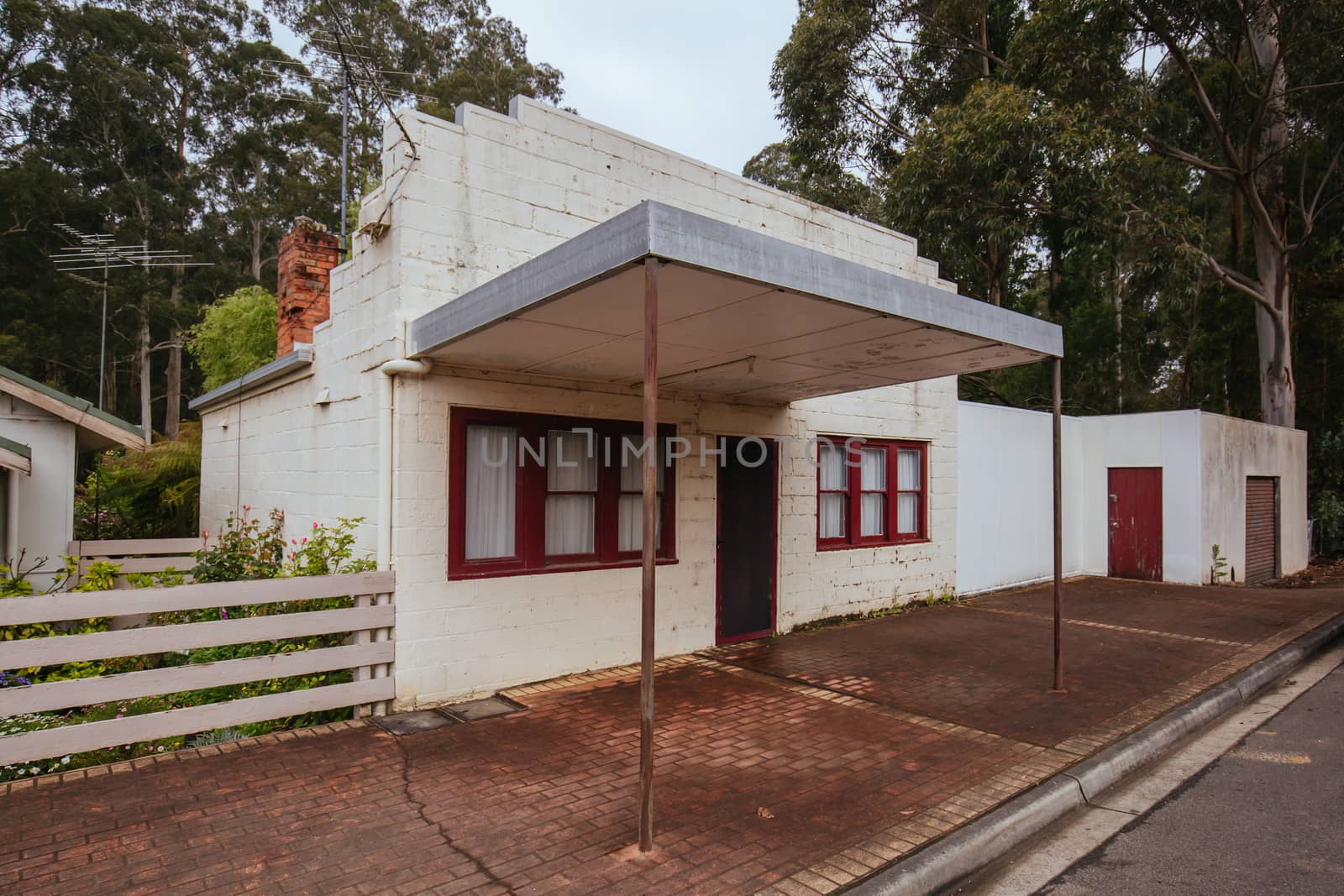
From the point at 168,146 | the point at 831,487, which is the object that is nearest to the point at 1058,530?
the point at 831,487

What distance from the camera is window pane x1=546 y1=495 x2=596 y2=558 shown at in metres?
6.46

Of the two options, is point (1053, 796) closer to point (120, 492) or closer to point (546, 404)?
point (546, 404)

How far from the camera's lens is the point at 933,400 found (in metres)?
10.5

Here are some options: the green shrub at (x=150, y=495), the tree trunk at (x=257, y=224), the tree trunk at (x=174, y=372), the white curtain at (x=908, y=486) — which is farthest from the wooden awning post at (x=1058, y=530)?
the tree trunk at (x=174, y=372)

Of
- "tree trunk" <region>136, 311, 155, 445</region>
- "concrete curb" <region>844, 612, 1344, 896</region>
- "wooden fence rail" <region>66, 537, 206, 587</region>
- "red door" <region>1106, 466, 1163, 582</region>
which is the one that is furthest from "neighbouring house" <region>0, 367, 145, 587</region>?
"tree trunk" <region>136, 311, 155, 445</region>

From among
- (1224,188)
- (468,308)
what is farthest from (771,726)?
(1224,188)

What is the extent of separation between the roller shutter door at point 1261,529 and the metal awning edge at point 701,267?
1197 centimetres

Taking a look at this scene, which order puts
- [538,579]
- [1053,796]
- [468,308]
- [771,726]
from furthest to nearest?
[538,579] < [771,726] < [468,308] < [1053,796]

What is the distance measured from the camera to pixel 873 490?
31.8ft

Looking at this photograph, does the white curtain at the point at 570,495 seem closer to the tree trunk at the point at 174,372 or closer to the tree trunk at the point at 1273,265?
the tree trunk at the point at 1273,265

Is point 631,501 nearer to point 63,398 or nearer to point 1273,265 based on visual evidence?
point 63,398

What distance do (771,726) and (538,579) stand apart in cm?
223

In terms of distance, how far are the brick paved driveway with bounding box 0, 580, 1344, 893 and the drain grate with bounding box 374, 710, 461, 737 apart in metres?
0.09

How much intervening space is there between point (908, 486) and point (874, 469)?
0.80 metres
